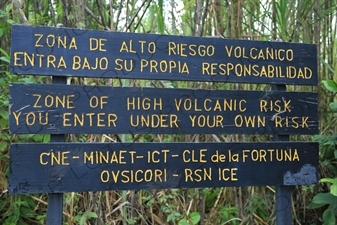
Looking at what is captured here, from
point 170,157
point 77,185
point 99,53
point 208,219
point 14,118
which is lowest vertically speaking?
point 208,219

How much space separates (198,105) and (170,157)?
270 millimetres

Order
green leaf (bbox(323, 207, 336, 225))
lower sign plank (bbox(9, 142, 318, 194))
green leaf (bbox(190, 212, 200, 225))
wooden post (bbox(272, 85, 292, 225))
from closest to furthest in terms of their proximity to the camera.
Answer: lower sign plank (bbox(9, 142, 318, 194)) < wooden post (bbox(272, 85, 292, 225)) < green leaf (bbox(190, 212, 200, 225)) < green leaf (bbox(323, 207, 336, 225))

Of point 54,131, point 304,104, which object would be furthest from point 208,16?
point 54,131

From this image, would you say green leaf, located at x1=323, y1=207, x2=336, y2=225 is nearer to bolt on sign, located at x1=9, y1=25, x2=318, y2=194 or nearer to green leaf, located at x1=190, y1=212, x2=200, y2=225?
bolt on sign, located at x1=9, y1=25, x2=318, y2=194

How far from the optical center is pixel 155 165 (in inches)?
79.3

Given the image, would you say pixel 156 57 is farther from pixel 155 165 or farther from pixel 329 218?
pixel 329 218

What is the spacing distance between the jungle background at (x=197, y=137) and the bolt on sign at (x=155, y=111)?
0.38 m

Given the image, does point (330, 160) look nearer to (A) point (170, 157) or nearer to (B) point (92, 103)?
(A) point (170, 157)

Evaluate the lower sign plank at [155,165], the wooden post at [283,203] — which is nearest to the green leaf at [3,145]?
the lower sign plank at [155,165]

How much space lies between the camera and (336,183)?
2.27m

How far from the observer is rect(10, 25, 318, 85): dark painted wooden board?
193cm

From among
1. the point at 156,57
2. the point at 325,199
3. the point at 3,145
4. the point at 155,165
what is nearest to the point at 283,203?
the point at 325,199

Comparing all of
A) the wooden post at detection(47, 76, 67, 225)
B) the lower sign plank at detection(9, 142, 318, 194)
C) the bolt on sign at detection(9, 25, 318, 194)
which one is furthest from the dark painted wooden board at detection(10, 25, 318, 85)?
the lower sign plank at detection(9, 142, 318, 194)

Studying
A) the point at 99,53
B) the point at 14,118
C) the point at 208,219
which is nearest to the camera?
the point at 14,118
